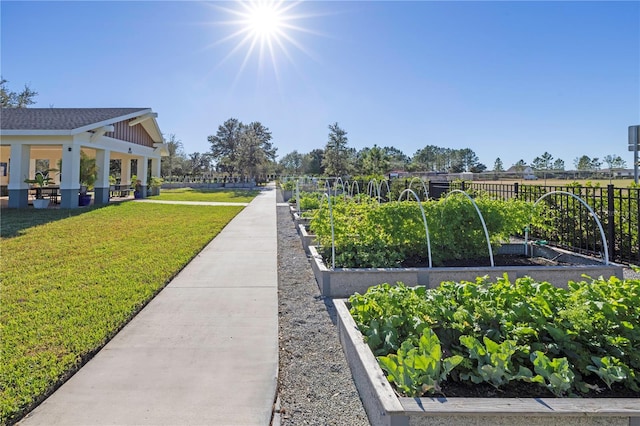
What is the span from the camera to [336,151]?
43625 millimetres

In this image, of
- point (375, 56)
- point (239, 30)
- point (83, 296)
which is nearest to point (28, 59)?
point (239, 30)

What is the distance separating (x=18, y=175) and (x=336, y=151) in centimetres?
3425

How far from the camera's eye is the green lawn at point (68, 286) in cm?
241

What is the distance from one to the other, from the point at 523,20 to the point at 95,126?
15174 mm

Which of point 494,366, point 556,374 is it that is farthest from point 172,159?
point 556,374

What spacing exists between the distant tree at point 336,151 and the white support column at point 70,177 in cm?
3230

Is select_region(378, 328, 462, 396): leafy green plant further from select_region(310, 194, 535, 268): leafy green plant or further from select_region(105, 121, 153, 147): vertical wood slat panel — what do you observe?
select_region(105, 121, 153, 147): vertical wood slat panel

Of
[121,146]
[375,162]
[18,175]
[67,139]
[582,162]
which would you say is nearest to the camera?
[67,139]

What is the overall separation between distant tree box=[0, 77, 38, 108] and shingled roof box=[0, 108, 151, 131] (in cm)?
2259

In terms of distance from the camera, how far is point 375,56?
11.3 m

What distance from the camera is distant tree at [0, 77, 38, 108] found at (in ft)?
105

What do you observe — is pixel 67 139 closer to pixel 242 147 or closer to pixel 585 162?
pixel 242 147

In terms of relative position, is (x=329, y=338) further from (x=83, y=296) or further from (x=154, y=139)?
(x=154, y=139)

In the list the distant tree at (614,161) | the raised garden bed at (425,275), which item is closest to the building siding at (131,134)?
the raised garden bed at (425,275)
